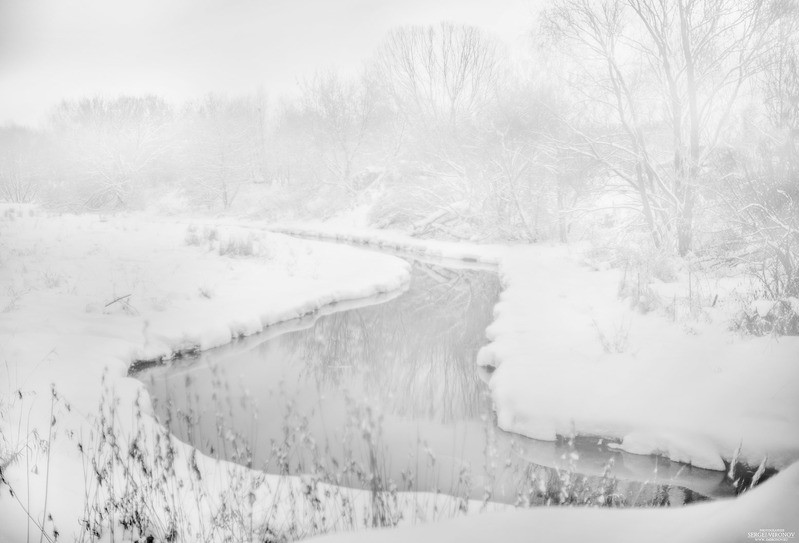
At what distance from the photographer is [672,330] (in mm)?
6191

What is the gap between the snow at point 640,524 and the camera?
1179mm

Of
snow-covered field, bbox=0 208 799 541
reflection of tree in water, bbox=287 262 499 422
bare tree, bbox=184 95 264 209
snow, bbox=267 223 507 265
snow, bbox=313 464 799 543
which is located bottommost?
reflection of tree in water, bbox=287 262 499 422

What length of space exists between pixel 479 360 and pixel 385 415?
215cm

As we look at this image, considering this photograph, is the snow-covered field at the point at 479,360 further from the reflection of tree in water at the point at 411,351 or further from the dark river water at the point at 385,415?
the reflection of tree in water at the point at 411,351

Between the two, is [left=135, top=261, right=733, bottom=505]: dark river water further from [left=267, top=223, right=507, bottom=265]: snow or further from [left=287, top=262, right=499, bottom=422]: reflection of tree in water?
[left=267, top=223, right=507, bottom=265]: snow

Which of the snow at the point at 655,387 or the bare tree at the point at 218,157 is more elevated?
the bare tree at the point at 218,157

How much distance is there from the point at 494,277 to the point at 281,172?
32.5 metres

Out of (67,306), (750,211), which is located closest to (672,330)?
(750,211)

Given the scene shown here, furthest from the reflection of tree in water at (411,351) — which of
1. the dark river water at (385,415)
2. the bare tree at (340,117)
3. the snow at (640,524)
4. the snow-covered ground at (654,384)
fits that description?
the bare tree at (340,117)

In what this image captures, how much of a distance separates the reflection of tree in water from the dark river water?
0.03 meters

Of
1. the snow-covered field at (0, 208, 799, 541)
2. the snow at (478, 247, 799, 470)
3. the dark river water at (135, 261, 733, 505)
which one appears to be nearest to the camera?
the snow-covered field at (0, 208, 799, 541)

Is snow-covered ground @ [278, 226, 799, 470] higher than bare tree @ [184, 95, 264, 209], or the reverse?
bare tree @ [184, 95, 264, 209]

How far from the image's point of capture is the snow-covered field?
99.0 inches

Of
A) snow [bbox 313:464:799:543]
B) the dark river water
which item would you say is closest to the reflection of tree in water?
the dark river water
